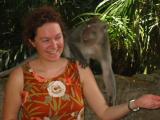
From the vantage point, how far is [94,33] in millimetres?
4977

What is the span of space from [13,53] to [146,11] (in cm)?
195

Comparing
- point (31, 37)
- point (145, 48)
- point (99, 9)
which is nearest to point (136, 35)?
point (145, 48)

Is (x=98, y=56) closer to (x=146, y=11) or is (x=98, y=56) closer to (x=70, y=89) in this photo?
(x=146, y=11)

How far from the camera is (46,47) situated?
2.31 meters

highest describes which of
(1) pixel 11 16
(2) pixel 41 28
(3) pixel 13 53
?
(2) pixel 41 28

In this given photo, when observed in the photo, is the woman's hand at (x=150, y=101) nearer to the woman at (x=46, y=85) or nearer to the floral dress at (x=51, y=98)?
the woman at (x=46, y=85)

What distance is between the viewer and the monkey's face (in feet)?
16.2

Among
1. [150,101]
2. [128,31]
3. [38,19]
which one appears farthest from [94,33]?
[150,101]

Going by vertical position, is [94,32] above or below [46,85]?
below

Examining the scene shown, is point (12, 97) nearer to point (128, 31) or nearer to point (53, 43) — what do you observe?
point (53, 43)

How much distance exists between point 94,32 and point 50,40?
8.92 ft

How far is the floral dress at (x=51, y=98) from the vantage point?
91.9 inches

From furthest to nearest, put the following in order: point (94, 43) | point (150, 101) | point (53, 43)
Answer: point (94, 43), point (53, 43), point (150, 101)

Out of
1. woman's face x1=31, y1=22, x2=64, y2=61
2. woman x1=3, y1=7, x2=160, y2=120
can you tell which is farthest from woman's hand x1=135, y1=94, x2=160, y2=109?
woman's face x1=31, y1=22, x2=64, y2=61
